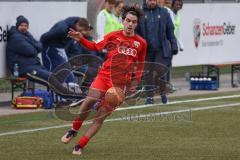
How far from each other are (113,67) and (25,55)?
6.45 meters

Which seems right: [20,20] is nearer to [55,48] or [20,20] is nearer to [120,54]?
[55,48]

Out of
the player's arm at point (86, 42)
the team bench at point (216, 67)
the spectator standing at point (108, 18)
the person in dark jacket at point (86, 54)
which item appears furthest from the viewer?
the team bench at point (216, 67)

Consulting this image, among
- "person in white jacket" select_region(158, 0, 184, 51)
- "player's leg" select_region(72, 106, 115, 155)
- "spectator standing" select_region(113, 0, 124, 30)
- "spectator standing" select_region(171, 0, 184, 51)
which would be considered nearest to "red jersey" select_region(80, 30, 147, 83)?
"player's leg" select_region(72, 106, 115, 155)

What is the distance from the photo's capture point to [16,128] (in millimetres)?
15227

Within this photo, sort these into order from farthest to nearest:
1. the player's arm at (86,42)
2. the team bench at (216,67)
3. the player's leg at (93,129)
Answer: the team bench at (216,67), the player's leg at (93,129), the player's arm at (86,42)

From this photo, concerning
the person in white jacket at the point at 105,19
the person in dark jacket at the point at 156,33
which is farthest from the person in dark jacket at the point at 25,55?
the person in dark jacket at the point at 156,33

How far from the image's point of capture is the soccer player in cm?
1257

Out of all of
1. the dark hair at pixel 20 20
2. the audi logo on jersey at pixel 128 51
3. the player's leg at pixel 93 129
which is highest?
the dark hair at pixel 20 20

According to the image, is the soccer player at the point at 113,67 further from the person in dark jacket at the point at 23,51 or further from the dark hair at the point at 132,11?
the person in dark jacket at the point at 23,51

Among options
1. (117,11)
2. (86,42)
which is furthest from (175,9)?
(86,42)

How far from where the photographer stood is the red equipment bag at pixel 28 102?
18.3 m

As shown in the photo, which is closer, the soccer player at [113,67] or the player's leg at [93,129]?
the player's leg at [93,129]

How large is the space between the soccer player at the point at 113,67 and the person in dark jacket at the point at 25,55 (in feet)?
19.9

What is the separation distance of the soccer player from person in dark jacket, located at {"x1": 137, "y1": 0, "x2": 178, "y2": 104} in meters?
6.36
